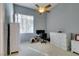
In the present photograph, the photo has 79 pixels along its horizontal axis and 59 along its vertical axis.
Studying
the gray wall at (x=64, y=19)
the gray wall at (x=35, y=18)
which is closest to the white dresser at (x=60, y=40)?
the gray wall at (x=64, y=19)

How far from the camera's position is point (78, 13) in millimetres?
2836

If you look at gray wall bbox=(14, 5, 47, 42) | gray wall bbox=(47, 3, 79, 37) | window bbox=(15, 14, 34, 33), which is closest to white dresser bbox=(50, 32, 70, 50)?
gray wall bbox=(47, 3, 79, 37)

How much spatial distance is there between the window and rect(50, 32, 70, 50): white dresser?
2.39 feet

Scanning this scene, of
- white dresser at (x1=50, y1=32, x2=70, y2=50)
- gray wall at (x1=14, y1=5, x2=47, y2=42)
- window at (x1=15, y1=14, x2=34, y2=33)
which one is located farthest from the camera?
white dresser at (x1=50, y1=32, x2=70, y2=50)

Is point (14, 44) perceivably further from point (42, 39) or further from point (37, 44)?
point (42, 39)

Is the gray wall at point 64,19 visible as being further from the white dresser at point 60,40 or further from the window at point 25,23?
the window at point 25,23

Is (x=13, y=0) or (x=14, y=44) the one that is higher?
(x=13, y=0)

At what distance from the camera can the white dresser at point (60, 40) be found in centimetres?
291

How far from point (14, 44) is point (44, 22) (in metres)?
1.47

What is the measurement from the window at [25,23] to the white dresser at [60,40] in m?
0.73

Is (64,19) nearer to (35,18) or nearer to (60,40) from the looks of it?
(60,40)

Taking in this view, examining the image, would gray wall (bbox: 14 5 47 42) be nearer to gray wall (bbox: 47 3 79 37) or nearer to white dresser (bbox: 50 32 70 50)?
gray wall (bbox: 47 3 79 37)

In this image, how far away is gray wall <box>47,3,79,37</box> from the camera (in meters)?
2.65

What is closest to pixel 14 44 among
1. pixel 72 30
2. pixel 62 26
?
pixel 62 26
